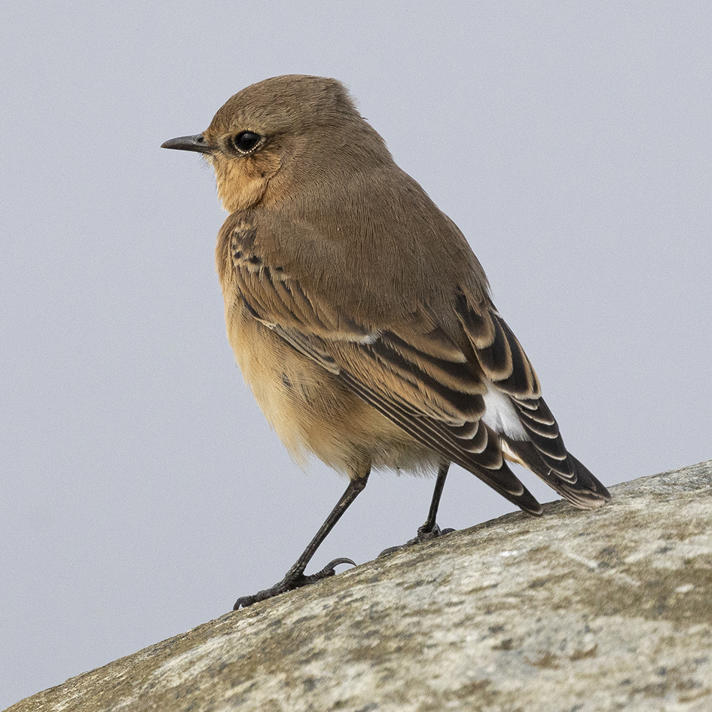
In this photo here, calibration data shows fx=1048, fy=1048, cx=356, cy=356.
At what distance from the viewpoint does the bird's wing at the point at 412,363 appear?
4379 mm

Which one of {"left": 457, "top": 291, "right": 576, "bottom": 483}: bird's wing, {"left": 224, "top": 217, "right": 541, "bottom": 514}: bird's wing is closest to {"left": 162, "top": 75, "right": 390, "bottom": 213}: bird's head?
{"left": 224, "top": 217, "right": 541, "bottom": 514}: bird's wing

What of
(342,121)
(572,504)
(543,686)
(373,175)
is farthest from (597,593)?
(342,121)

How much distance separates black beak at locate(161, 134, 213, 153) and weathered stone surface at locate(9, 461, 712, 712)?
295 cm

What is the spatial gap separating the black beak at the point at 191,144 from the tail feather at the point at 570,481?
9.03ft

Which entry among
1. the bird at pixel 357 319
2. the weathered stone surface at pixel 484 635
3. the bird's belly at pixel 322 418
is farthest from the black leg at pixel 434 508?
Result: the weathered stone surface at pixel 484 635

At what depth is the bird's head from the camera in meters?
5.82

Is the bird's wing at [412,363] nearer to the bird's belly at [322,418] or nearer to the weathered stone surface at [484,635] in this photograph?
the bird's belly at [322,418]

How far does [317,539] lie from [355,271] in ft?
4.44

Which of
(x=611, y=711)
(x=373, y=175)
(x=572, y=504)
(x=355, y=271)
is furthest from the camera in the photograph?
(x=373, y=175)

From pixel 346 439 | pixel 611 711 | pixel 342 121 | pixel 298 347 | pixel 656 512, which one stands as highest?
pixel 342 121

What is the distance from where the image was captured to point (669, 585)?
3109 mm

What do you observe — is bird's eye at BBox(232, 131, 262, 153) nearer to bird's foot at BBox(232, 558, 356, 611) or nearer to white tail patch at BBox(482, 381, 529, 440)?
white tail patch at BBox(482, 381, 529, 440)

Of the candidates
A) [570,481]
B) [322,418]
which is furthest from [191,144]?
[570,481]

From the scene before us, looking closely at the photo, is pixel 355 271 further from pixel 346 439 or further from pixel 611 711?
pixel 611 711
